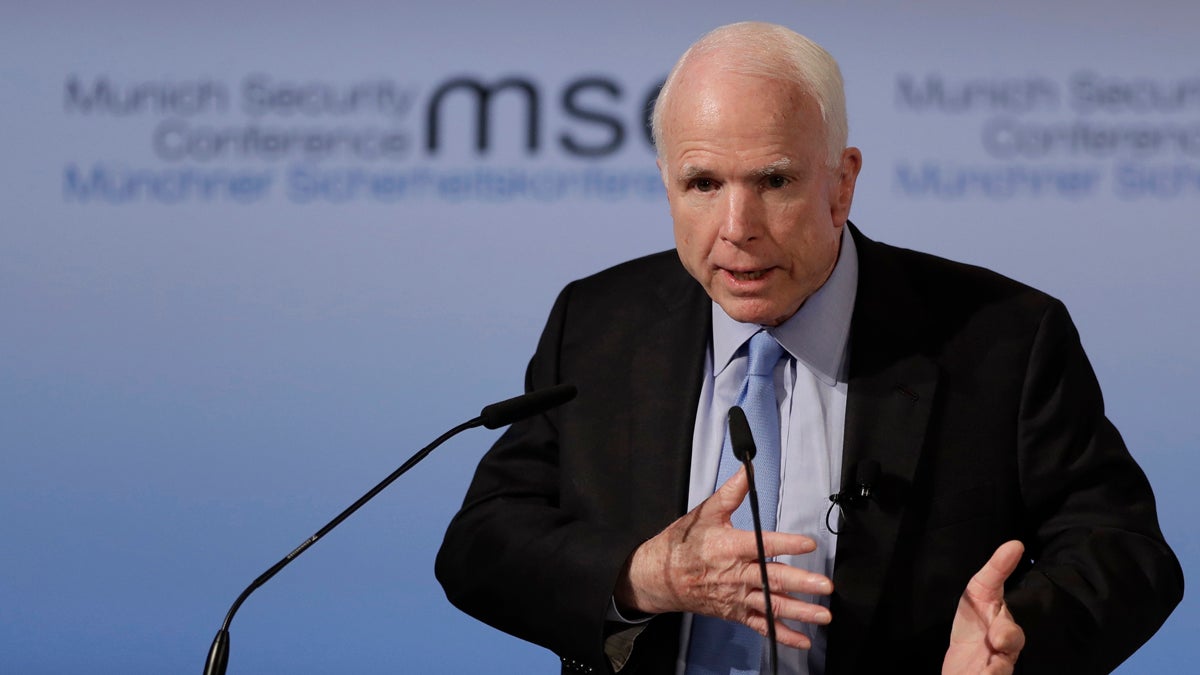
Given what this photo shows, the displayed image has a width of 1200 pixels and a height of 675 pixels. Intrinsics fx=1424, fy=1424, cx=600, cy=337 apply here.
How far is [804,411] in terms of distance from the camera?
2.19 metres

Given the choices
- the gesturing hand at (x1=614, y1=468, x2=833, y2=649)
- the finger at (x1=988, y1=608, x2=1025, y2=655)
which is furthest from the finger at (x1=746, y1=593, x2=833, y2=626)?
the finger at (x1=988, y1=608, x2=1025, y2=655)

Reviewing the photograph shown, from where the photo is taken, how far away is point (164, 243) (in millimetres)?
3701

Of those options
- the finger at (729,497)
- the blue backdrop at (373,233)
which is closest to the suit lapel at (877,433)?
the finger at (729,497)

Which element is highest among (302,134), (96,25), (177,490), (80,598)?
(96,25)

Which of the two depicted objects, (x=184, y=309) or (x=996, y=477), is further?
(x=184, y=309)

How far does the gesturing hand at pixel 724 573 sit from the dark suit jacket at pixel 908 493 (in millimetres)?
80

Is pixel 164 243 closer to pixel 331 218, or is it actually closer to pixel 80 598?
pixel 331 218

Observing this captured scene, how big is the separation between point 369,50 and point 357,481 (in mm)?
1099

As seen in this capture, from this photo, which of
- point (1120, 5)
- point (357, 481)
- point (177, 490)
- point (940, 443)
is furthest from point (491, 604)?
point (1120, 5)

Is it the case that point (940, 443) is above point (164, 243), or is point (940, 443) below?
below

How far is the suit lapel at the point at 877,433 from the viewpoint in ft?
6.77

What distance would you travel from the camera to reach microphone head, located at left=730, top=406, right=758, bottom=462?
5.86 feet

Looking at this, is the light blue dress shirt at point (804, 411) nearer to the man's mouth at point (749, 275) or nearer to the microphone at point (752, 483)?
the man's mouth at point (749, 275)

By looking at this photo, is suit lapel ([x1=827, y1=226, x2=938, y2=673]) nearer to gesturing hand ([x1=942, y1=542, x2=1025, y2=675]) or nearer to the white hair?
gesturing hand ([x1=942, y1=542, x2=1025, y2=675])
